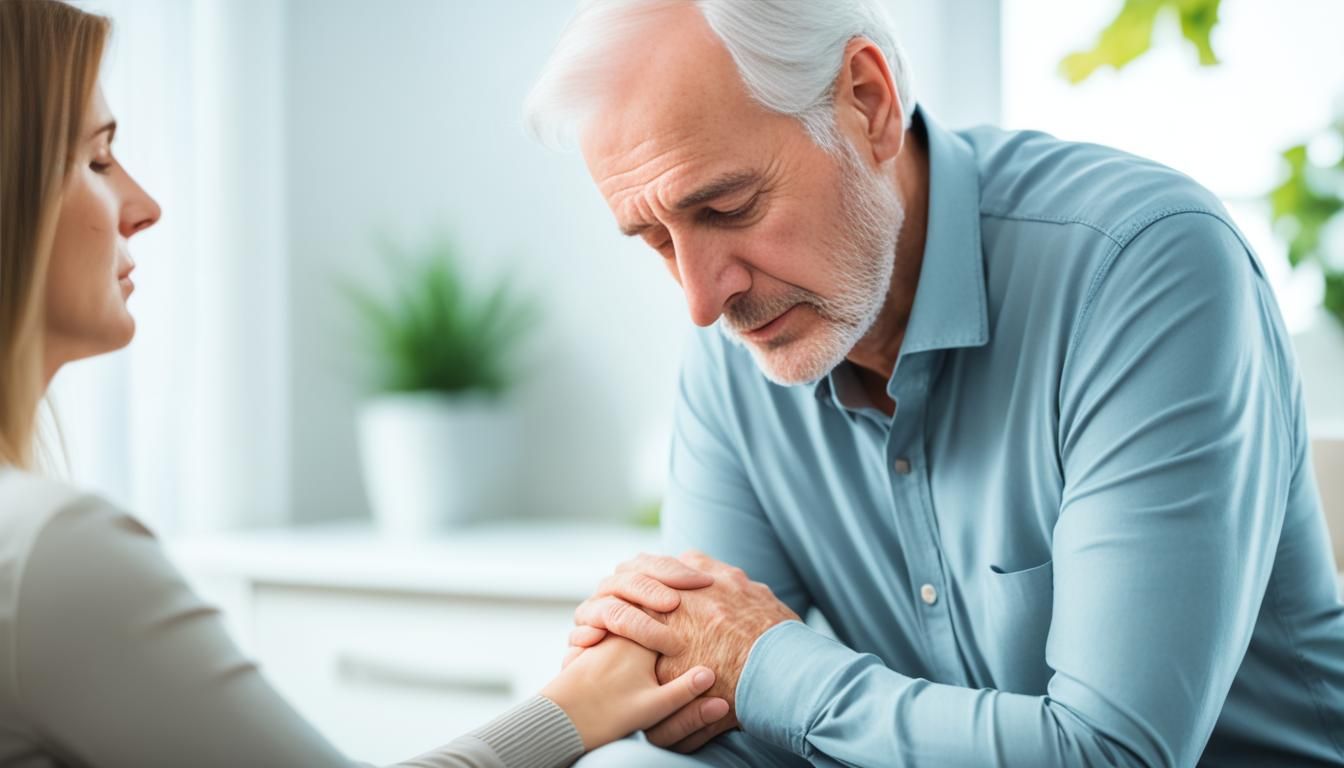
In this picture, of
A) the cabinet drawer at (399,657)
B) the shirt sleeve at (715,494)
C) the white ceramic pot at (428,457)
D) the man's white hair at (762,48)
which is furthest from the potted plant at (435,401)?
the man's white hair at (762,48)

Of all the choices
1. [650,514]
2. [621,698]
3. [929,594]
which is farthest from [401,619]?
[929,594]

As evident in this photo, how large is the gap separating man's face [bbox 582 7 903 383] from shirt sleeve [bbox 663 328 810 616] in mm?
195

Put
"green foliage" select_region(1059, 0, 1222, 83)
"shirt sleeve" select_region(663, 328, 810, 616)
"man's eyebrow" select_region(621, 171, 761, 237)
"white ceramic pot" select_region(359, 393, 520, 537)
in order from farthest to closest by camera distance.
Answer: "white ceramic pot" select_region(359, 393, 520, 537) → "green foliage" select_region(1059, 0, 1222, 83) → "shirt sleeve" select_region(663, 328, 810, 616) → "man's eyebrow" select_region(621, 171, 761, 237)

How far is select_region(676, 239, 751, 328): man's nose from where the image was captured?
1.22 metres

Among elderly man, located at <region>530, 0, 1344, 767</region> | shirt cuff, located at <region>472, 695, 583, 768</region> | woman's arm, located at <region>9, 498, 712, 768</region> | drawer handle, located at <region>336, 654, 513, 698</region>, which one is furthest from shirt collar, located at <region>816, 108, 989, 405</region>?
drawer handle, located at <region>336, 654, 513, 698</region>

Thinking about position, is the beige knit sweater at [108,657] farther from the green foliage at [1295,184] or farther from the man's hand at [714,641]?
the green foliage at [1295,184]

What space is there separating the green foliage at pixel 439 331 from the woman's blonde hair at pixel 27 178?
157cm

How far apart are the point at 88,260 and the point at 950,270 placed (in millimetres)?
829

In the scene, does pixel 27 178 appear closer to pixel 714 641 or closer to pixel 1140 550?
pixel 714 641

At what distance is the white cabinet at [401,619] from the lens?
7.16 ft

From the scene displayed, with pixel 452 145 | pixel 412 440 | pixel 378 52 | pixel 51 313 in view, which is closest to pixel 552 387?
pixel 412 440

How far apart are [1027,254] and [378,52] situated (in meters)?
2.05

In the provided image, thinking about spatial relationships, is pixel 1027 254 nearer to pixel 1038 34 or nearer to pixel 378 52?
pixel 1038 34

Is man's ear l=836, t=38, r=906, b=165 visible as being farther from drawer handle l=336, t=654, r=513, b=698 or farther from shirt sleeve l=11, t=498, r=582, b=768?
drawer handle l=336, t=654, r=513, b=698
